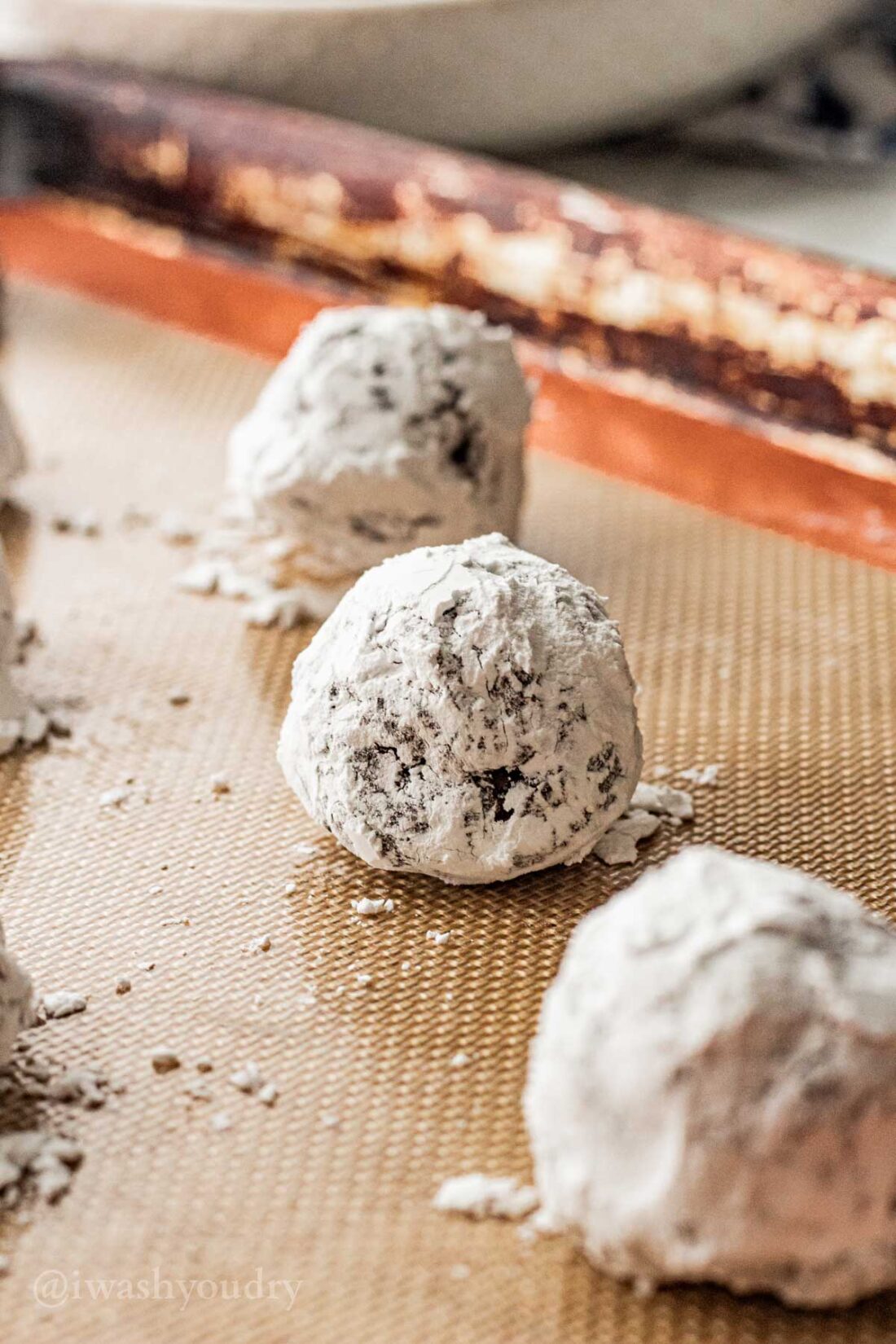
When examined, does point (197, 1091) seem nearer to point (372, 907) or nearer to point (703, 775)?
point (372, 907)

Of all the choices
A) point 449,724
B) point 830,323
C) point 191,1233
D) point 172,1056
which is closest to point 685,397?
point 830,323

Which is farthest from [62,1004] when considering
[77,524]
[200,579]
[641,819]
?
[77,524]

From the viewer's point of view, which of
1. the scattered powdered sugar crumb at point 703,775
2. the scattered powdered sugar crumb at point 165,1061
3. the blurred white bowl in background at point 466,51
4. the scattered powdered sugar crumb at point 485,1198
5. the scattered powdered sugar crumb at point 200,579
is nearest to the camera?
the scattered powdered sugar crumb at point 485,1198

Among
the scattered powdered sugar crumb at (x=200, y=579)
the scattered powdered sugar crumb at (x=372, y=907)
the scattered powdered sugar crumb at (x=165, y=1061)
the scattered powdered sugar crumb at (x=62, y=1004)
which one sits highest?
the scattered powdered sugar crumb at (x=372, y=907)

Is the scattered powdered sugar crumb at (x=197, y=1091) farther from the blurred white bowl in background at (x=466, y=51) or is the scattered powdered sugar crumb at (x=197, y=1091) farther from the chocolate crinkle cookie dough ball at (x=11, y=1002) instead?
the blurred white bowl in background at (x=466, y=51)

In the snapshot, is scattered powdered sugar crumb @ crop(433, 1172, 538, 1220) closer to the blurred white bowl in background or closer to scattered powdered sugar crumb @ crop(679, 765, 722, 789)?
scattered powdered sugar crumb @ crop(679, 765, 722, 789)

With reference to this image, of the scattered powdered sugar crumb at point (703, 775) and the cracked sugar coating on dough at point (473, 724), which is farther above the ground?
the cracked sugar coating on dough at point (473, 724)

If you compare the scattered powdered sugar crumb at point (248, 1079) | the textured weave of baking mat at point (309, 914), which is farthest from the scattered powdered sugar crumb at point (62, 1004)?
the scattered powdered sugar crumb at point (248, 1079)
